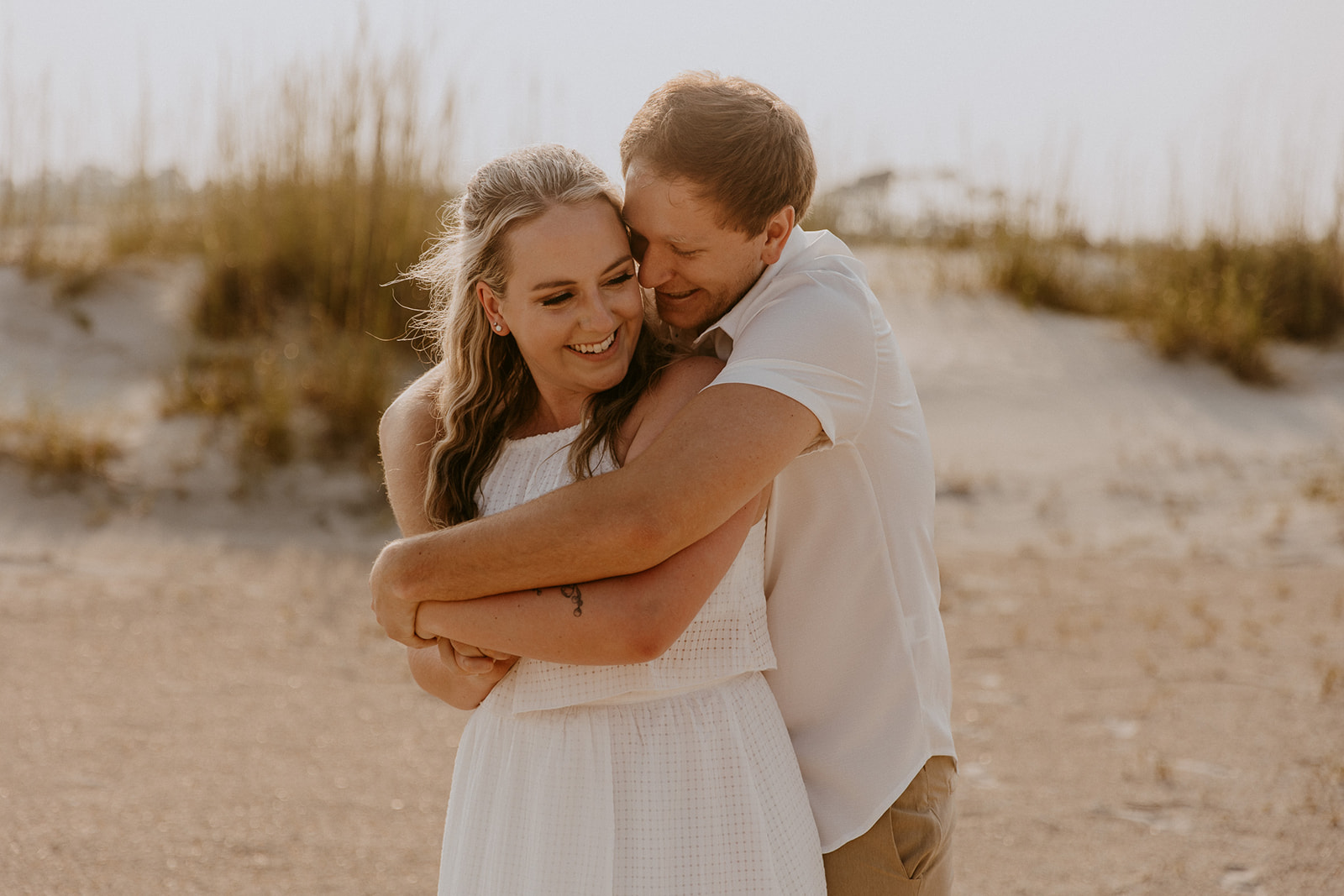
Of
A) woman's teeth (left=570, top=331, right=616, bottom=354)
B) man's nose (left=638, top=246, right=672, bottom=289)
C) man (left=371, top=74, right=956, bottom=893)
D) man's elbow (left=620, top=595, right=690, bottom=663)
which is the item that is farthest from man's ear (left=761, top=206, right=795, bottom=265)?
man's elbow (left=620, top=595, right=690, bottom=663)

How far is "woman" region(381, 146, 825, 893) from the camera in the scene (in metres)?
1.90

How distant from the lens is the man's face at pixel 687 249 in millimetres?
2139

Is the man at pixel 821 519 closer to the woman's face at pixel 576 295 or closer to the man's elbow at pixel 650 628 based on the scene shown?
the woman's face at pixel 576 295

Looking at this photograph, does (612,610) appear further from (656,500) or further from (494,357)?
(494,357)

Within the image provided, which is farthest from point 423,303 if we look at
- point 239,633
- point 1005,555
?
point 1005,555

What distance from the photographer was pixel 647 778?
1932 millimetres

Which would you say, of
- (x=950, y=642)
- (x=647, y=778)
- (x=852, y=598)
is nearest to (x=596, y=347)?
(x=852, y=598)

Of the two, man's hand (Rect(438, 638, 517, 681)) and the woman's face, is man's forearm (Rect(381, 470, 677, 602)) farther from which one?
the woman's face

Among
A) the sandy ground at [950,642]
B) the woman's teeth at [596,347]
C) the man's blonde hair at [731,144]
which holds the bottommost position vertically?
the sandy ground at [950,642]

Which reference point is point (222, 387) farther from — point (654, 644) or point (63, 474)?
point (654, 644)

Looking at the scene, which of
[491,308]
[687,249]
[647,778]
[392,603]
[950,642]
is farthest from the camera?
[950,642]

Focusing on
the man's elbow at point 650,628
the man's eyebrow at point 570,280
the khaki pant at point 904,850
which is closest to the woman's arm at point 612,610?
the man's elbow at point 650,628

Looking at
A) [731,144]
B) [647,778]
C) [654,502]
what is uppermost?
[731,144]

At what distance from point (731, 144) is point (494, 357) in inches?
24.6
